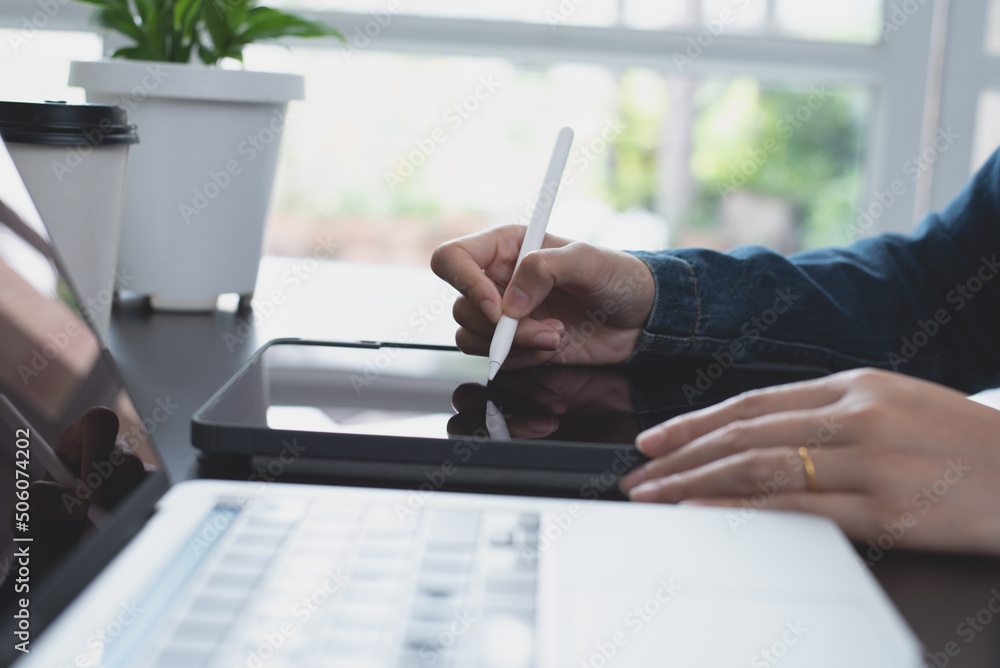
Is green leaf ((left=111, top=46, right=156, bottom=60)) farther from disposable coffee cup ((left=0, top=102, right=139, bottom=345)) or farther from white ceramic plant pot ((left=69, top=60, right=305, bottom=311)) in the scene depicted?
disposable coffee cup ((left=0, top=102, right=139, bottom=345))

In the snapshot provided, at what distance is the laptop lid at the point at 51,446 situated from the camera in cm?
31

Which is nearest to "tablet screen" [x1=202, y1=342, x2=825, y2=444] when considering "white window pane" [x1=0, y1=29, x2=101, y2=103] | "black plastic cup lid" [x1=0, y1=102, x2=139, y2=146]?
"black plastic cup lid" [x1=0, y1=102, x2=139, y2=146]

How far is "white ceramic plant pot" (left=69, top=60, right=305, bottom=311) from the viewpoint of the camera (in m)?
0.89

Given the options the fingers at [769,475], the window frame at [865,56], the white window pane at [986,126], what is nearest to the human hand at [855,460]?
the fingers at [769,475]

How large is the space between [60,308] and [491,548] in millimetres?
250

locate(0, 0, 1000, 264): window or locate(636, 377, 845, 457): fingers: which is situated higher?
locate(636, 377, 845, 457): fingers

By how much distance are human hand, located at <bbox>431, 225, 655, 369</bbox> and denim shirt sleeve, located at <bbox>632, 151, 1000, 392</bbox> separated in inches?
1.1

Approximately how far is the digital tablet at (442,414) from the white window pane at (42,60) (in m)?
1.25

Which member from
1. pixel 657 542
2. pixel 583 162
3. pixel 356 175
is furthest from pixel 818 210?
pixel 657 542

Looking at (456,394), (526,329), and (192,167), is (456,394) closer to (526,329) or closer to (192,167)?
(526,329)

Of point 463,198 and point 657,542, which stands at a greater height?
point 657,542

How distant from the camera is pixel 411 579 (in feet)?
1.05

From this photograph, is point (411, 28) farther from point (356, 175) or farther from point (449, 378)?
point (356, 175)

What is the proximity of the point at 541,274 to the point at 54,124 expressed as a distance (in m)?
0.41
